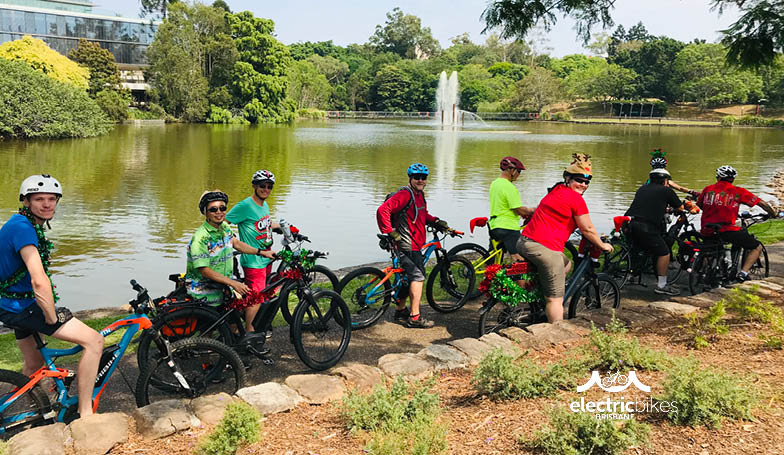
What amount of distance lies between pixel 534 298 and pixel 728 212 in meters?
3.45

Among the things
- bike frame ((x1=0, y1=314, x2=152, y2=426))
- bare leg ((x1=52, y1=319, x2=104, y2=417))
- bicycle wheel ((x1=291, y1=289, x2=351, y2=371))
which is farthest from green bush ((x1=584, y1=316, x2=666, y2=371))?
bare leg ((x1=52, y1=319, x2=104, y2=417))

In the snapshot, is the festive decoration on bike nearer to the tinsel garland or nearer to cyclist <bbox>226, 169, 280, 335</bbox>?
cyclist <bbox>226, 169, 280, 335</bbox>

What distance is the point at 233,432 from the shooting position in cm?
335

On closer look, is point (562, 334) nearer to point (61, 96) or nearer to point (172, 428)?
point (172, 428)

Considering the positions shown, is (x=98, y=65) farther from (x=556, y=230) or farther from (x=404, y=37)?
(x=404, y=37)

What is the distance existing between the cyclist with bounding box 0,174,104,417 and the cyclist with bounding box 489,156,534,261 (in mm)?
4278

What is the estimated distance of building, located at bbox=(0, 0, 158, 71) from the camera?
2975 inches

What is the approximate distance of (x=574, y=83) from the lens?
96.1m

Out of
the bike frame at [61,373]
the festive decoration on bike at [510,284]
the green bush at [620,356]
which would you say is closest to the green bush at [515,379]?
the green bush at [620,356]

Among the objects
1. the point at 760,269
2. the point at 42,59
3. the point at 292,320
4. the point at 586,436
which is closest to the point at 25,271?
the point at 292,320

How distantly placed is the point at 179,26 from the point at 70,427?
216ft

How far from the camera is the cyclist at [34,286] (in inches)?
141

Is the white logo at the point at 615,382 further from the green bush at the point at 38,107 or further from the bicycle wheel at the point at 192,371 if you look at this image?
the green bush at the point at 38,107

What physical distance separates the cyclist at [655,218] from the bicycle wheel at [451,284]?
6.97 feet
